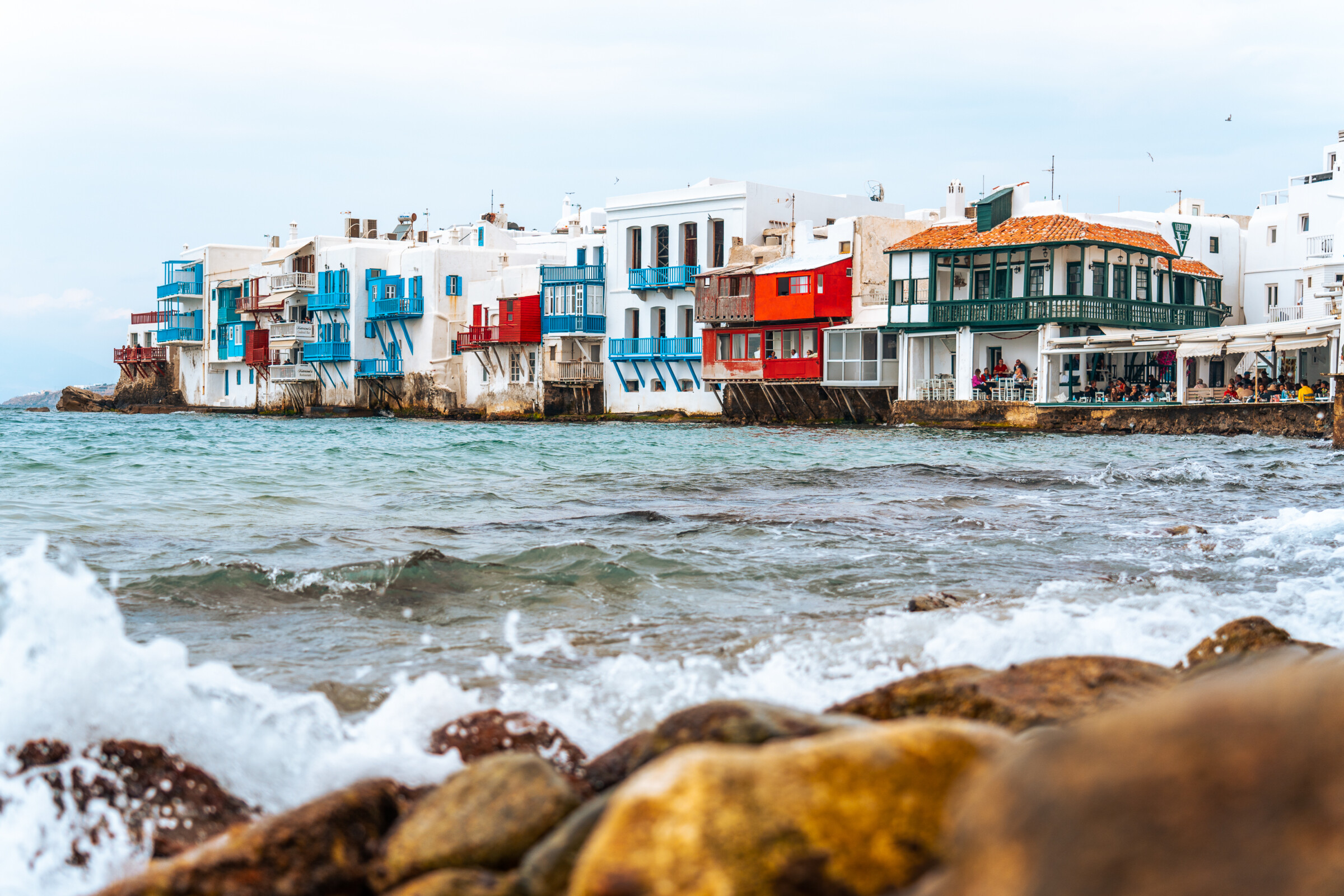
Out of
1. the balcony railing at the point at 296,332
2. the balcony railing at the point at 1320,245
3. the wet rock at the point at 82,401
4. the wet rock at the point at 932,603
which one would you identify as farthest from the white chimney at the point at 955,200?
the wet rock at the point at 82,401

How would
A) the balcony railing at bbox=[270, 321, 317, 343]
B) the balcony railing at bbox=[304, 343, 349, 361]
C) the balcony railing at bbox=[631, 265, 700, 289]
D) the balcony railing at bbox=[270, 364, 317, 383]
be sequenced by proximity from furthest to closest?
the balcony railing at bbox=[270, 364, 317, 383]
the balcony railing at bbox=[270, 321, 317, 343]
the balcony railing at bbox=[304, 343, 349, 361]
the balcony railing at bbox=[631, 265, 700, 289]

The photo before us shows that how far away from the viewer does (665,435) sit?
39500 mm

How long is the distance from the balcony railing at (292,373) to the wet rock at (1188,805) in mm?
67591

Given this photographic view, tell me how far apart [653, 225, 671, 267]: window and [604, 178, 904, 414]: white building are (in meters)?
0.04

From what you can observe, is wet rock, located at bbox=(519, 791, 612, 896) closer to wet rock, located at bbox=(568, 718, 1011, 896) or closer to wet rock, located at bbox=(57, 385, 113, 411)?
wet rock, located at bbox=(568, 718, 1011, 896)

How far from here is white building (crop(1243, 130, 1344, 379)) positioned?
→ 149ft

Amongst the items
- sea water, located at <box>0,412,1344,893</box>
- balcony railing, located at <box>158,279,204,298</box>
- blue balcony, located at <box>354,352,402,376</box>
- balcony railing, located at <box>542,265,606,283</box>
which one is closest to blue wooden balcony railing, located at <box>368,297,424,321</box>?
blue balcony, located at <box>354,352,402,376</box>

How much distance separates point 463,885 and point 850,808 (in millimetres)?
1000

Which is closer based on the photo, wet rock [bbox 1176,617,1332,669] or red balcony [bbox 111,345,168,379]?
wet rock [bbox 1176,617,1332,669]

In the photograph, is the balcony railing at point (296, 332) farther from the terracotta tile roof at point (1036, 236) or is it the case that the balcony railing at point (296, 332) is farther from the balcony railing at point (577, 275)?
the terracotta tile roof at point (1036, 236)

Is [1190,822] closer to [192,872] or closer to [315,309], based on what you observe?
[192,872]

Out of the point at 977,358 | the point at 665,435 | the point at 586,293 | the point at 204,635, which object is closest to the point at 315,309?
the point at 586,293

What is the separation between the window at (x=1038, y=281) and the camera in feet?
138

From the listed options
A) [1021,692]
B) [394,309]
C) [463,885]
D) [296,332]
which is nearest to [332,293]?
[296,332]
